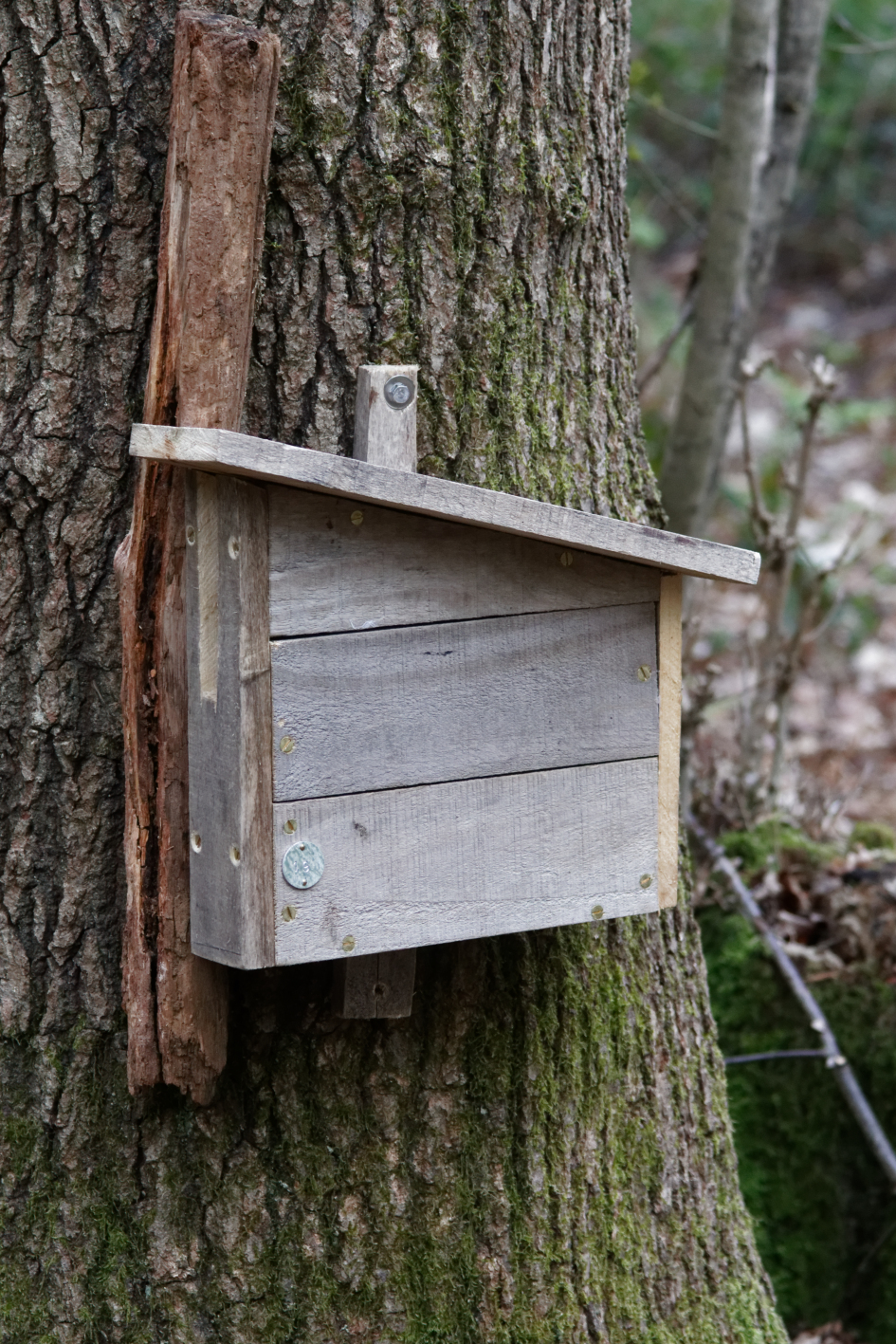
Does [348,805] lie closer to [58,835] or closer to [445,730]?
[445,730]

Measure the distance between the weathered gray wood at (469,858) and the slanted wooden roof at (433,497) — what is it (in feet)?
1.01

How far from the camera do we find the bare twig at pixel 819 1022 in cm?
292

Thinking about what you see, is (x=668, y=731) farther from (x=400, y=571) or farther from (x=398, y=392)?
(x=398, y=392)

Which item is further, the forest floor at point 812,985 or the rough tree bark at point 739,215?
the rough tree bark at point 739,215

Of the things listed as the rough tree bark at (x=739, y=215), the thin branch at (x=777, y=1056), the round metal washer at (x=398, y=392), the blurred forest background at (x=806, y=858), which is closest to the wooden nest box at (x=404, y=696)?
the round metal washer at (x=398, y=392)

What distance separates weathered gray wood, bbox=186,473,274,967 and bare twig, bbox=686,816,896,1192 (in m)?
1.89

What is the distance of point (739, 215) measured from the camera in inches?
145

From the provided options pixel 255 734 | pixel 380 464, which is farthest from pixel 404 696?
pixel 380 464

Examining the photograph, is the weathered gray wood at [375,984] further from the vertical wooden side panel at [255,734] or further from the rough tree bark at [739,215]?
the rough tree bark at [739,215]

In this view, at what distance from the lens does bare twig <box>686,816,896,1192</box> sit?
2.92 metres

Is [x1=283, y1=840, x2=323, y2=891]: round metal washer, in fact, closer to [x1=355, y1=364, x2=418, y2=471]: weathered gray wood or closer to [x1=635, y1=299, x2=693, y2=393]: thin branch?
[x1=355, y1=364, x2=418, y2=471]: weathered gray wood

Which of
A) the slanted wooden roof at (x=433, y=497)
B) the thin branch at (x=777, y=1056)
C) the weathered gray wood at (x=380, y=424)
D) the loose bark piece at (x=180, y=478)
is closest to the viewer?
the slanted wooden roof at (x=433, y=497)

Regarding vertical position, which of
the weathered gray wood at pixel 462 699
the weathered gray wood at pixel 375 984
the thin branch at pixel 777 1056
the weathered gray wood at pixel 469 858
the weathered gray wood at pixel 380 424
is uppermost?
the weathered gray wood at pixel 380 424

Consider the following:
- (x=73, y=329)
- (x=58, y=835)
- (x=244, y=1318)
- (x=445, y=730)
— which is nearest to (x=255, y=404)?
(x=73, y=329)
